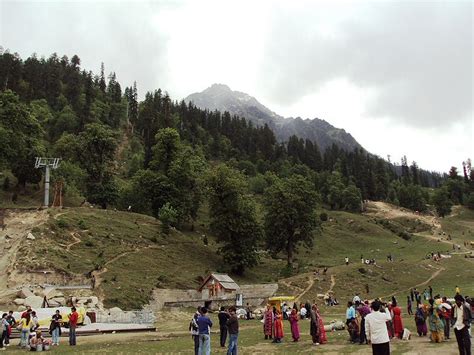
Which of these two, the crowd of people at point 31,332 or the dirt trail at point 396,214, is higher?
the dirt trail at point 396,214

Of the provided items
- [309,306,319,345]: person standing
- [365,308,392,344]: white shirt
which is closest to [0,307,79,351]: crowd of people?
[309,306,319,345]: person standing

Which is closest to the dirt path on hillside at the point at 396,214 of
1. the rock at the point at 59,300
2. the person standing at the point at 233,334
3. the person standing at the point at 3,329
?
the rock at the point at 59,300

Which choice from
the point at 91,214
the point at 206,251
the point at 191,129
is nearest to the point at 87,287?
the point at 91,214

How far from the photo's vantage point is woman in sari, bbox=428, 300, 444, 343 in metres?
21.3

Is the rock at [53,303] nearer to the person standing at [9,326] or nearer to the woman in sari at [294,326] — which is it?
the person standing at [9,326]

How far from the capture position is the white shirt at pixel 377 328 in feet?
44.1

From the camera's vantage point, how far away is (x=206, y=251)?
226 ft

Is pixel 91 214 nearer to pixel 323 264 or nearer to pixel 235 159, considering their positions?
pixel 323 264

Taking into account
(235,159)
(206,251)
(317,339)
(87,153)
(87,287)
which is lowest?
(317,339)

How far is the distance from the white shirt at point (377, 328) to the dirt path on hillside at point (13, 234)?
36.4 metres

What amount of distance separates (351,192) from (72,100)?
318ft

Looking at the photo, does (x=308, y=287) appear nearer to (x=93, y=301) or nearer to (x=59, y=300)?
(x=93, y=301)

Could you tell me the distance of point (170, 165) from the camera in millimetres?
86000

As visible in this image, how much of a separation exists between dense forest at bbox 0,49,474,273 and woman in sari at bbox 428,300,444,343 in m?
43.3
